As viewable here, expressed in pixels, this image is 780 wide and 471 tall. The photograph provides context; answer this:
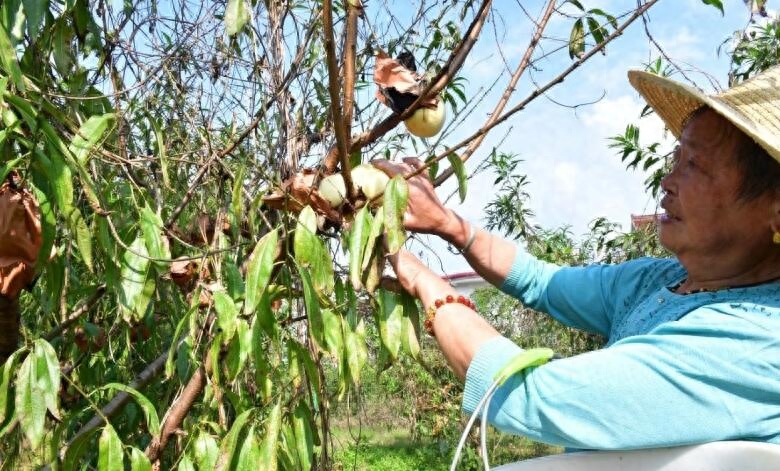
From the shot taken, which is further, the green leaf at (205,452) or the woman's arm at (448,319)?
the green leaf at (205,452)

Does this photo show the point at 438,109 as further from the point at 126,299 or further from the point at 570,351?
the point at 570,351

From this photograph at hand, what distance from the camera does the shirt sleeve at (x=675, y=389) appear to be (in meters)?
0.89

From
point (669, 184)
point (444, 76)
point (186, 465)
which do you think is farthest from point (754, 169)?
point (186, 465)

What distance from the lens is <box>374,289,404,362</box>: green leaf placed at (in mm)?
1090

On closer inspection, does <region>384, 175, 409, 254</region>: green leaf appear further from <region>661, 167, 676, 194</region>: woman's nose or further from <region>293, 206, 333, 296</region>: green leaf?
<region>661, 167, 676, 194</region>: woman's nose

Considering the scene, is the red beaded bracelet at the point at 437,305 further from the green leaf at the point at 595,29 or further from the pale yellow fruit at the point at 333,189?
the green leaf at the point at 595,29

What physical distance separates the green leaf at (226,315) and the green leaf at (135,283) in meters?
0.15

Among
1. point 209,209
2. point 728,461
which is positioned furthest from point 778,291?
point 209,209

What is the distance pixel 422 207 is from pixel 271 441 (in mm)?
429

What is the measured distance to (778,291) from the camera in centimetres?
99

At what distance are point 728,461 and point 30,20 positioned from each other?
3.29 ft

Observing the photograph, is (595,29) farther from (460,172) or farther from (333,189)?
(333,189)

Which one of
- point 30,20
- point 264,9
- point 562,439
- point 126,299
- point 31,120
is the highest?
point 264,9

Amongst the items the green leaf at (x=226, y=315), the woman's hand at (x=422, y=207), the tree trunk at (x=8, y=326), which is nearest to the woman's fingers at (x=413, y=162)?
the woman's hand at (x=422, y=207)
